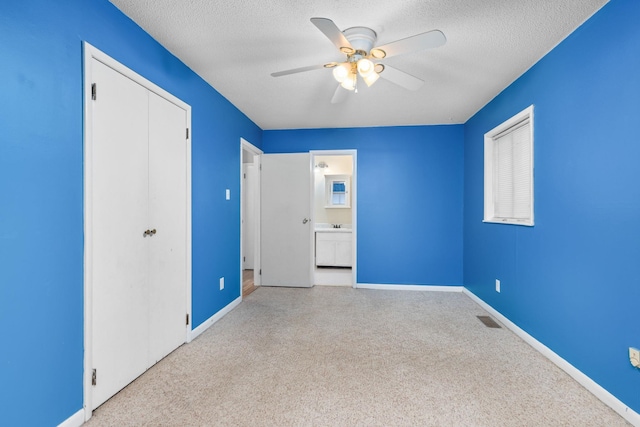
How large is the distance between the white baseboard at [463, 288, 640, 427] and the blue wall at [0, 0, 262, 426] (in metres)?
2.98

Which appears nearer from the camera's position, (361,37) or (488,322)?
(361,37)

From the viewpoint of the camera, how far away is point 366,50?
6.74 feet

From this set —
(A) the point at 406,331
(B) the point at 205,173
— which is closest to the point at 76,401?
(B) the point at 205,173

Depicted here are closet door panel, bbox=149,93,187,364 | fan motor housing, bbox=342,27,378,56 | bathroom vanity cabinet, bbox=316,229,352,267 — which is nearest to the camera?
fan motor housing, bbox=342,27,378,56

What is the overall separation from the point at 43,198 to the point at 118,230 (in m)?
0.46

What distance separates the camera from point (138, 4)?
1.78 meters

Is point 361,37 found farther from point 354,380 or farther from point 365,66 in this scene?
point 354,380

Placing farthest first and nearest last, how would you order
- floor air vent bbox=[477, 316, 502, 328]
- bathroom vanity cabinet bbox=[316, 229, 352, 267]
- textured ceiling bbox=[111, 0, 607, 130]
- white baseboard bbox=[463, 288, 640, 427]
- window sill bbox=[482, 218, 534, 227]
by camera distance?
bathroom vanity cabinet bbox=[316, 229, 352, 267] < floor air vent bbox=[477, 316, 502, 328] < window sill bbox=[482, 218, 534, 227] < textured ceiling bbox=[111, 0, 607, 130] < white baseboard bbox=[463, 288, 640, 427]

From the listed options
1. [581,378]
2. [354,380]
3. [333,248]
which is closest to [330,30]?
[354,380]

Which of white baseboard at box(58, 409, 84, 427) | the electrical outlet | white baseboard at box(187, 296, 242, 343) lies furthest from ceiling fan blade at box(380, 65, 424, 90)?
white baseboard at box(58, 409, 84, 427)

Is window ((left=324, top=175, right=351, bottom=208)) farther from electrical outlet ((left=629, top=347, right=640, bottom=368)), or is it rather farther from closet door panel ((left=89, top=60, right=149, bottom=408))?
electrical outlet ((left=629, top=347, right=640, bottom=368))

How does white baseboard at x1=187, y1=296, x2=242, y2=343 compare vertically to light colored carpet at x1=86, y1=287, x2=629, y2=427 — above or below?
above

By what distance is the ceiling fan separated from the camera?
1682mm

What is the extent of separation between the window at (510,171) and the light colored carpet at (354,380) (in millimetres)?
1220
